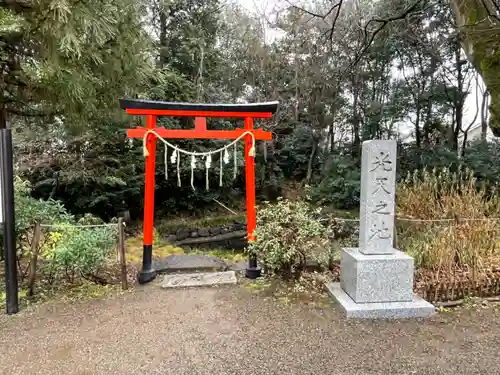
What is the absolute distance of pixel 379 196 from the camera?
304cm

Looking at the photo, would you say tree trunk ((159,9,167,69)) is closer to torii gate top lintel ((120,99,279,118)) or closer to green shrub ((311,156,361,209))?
torii gate top lintel ((120,99,279,118))

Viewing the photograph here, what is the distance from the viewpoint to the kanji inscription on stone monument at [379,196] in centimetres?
302

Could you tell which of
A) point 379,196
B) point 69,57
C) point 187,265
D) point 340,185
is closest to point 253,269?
point 187,265

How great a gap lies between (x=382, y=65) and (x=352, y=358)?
9.09 meters

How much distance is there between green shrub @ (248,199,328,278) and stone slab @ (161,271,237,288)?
54cm

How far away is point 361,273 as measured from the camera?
293 centimetres

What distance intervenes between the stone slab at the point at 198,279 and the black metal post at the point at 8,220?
1.39 metres

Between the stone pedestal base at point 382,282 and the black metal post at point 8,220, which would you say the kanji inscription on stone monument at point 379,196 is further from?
the black metal post at point 8,220

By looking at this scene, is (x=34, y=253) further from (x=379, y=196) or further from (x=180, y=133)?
(x=379, y=196)

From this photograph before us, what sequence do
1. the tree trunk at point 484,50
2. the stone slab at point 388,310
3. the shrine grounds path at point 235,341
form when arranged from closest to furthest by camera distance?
the shrine grounds path at point 235,341 < the stone slab at point 388,310 < the tree trunk at point 484,50

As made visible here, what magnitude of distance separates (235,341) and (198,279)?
1510 mm

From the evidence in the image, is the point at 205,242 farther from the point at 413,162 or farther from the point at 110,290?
the point at 413,162

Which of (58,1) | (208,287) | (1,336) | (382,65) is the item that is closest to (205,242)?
(208,287)

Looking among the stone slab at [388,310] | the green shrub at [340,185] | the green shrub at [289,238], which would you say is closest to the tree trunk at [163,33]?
the green shrub at [340,185]
